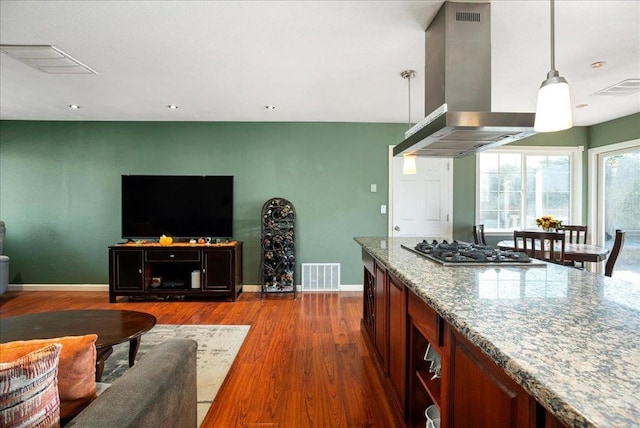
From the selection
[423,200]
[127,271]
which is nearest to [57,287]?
[127,271]

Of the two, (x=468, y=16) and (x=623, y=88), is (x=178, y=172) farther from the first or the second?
(x=623, y=88)

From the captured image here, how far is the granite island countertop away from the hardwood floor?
1.07m

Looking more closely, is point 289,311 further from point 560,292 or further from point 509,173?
point 509,173

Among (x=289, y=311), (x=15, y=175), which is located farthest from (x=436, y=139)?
(x=15, y=175)

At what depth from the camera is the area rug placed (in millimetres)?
2223

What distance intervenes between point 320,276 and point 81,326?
10.2 feet

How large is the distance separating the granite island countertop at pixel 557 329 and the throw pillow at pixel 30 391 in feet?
3.64

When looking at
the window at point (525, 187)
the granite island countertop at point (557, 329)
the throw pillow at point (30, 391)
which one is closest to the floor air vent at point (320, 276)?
the window at point (525, 187)

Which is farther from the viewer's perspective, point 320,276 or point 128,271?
point 320,276

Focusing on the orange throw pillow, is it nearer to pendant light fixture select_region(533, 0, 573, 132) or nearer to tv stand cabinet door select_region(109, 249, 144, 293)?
pendant light fixture select_region(533, 0, 573, 132)

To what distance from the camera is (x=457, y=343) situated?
114cm

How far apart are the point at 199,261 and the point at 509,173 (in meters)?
4.71

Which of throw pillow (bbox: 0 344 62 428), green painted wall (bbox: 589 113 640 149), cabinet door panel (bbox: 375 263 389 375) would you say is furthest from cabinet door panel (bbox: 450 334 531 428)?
green painted wall (bbox: 589 113 640 149)

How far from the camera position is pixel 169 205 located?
4496 mm
